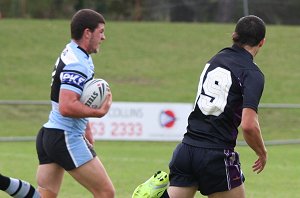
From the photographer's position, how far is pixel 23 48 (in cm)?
3341

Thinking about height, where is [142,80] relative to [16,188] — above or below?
below

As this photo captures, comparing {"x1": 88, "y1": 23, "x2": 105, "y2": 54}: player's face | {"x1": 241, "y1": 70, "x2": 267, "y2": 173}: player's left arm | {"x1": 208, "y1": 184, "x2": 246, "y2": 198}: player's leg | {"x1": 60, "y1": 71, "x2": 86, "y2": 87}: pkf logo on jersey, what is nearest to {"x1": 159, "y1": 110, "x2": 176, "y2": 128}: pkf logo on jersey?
{"x1": 88, "y1": 23, "x2": 105, "y2": 54}: player's face

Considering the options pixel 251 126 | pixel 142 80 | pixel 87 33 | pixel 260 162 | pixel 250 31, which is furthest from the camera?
pixel 142 80

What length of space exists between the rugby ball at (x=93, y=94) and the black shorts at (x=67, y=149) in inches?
13.5

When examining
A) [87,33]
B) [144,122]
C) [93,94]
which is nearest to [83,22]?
[87,33]

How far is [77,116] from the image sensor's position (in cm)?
686

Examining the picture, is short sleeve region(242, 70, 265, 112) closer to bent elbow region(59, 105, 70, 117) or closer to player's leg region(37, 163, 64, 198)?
bent elbow region(59, 105, 70, 117)

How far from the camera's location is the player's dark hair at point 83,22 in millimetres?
7062

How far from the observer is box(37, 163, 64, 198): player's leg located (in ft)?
24.1

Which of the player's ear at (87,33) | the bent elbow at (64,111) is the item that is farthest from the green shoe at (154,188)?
the player's ear at (87,33)

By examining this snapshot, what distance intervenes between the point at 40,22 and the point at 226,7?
8869 mm

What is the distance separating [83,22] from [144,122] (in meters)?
12.5

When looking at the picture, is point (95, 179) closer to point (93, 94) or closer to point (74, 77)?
point (93, 94)

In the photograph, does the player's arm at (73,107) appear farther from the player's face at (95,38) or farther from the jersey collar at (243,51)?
the jersey collar at (243,51)
